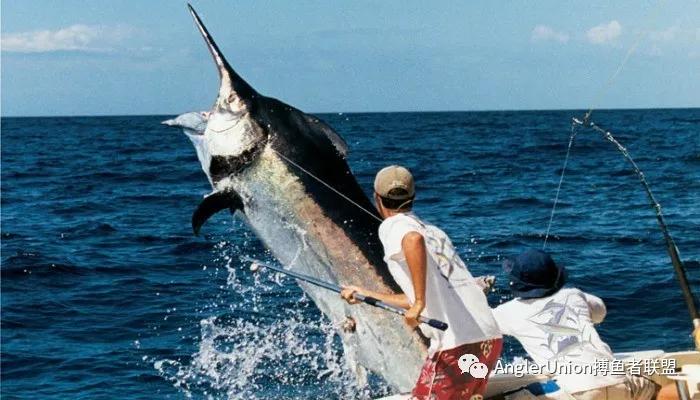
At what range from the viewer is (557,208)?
52.7 feet

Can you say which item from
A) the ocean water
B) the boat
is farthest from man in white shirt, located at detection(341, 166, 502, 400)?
the ocean water

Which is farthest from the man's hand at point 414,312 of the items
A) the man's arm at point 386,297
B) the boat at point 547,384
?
the boat at point 547,384

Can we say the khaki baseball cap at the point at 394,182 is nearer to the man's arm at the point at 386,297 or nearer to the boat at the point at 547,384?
the man's arm at the point at 386,297

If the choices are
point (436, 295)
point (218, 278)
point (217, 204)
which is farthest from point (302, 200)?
point (218, 278)

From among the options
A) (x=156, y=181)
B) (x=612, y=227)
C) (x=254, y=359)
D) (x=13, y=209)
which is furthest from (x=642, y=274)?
(x=156, y=181)

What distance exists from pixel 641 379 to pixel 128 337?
5730 millimetres

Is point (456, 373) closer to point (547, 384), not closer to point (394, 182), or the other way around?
point (547, 384)

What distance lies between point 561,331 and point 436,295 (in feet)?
2.85

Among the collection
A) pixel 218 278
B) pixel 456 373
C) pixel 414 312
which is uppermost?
pixel 218 278

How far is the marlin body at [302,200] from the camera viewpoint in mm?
5219

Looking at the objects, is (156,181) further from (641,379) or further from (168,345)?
(641,379)

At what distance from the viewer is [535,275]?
4.51 meters

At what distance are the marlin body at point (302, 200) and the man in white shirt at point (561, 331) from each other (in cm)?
77

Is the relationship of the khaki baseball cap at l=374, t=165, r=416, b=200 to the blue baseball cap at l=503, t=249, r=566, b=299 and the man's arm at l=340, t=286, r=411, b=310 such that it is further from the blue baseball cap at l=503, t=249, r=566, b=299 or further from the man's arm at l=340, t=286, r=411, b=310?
the blue baseball cap at l=503, t=249, r=566, b=299
